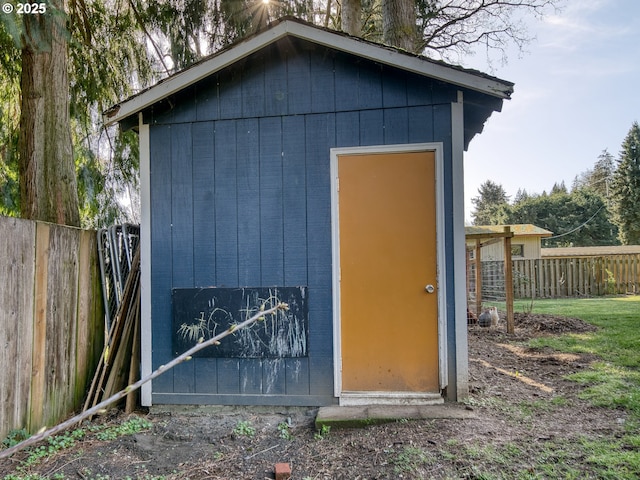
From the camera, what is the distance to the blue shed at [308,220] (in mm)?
3260

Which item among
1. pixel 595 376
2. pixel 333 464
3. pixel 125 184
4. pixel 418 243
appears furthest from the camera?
pixel 125 184

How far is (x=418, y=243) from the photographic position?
10.8 feet

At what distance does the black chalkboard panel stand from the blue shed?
13mm

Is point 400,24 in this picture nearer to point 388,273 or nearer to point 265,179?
point 265,179

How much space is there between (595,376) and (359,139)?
131 inches

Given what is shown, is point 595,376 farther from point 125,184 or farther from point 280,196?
point 125,184

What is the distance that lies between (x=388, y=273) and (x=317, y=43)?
6.94ft

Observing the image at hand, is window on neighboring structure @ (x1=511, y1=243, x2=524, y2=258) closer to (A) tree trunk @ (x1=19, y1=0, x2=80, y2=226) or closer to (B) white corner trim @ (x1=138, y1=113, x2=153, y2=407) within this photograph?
(B) white corner trim @ (x1=138, y1=113, x2=153, y2=407)

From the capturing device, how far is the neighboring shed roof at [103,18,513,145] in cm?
312

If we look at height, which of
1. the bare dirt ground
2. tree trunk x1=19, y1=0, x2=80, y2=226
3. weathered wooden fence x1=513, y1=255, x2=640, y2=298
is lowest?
the bare dirt ground

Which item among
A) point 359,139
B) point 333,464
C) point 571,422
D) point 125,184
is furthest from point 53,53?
point 571,422

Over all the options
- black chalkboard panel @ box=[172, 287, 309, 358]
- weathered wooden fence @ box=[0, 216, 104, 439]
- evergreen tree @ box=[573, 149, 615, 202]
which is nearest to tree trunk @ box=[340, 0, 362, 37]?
black chalkboard panel @ box=[172, 287, 309, 358]

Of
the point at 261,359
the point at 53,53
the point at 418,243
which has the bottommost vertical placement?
the point at 261,359

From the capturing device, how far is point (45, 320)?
2.96m
